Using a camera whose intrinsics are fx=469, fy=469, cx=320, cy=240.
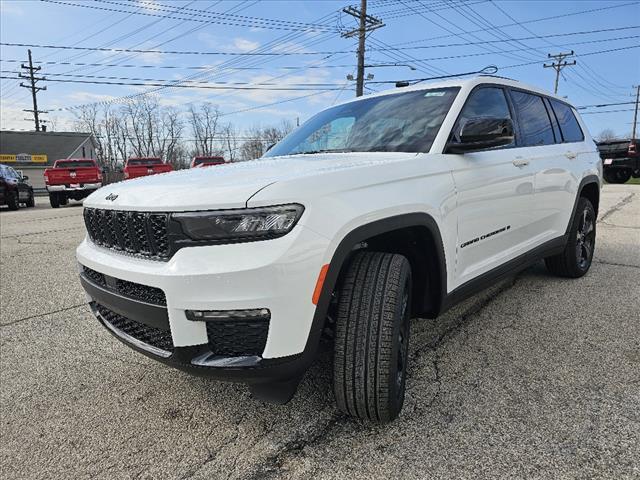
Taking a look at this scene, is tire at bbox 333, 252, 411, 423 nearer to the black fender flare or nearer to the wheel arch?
the wheel arch

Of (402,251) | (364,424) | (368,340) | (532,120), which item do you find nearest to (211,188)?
(368,340)

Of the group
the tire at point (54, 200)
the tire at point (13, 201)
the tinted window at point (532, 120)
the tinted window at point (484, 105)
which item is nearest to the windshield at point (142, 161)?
the tire at point (54, 200)

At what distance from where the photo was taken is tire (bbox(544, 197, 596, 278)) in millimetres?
4465

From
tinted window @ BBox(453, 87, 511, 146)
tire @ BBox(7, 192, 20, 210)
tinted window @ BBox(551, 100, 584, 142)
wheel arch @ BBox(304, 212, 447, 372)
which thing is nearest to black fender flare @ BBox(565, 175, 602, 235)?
tinted window @ BBox(551, 100, 584, 142)

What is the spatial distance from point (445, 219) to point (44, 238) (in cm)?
818

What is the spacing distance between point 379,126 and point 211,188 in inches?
60.0

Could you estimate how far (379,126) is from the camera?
305 cm

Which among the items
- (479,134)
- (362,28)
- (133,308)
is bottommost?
(133,308)

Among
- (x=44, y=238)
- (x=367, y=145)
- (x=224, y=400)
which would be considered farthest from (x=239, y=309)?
(x=44, y=238)

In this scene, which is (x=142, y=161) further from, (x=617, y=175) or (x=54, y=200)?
(x=617, y=175)

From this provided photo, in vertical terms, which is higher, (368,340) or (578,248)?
(368,340)

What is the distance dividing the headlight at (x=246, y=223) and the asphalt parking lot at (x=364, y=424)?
979 mm

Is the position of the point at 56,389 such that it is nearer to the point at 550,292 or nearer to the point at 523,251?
the point at 523,251

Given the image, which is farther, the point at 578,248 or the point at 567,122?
the point at 578,248
